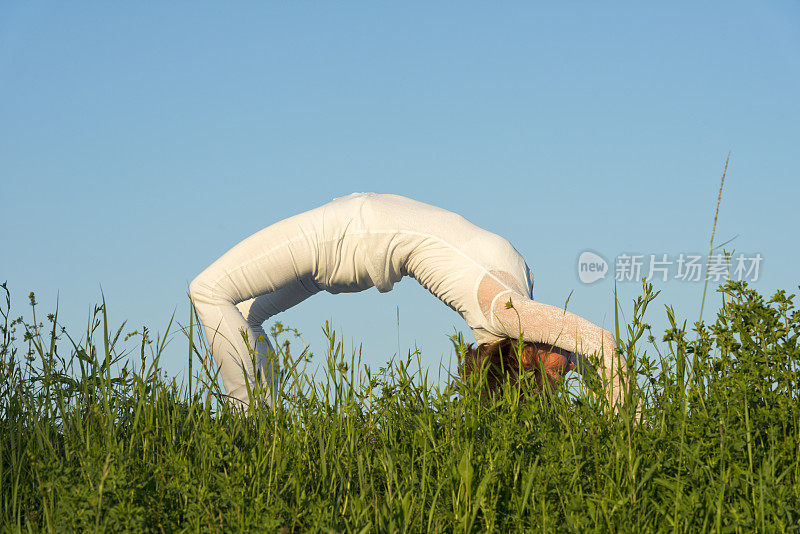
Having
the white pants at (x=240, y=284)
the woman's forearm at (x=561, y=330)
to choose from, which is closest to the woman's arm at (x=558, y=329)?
the woman's forearm at (x=561, y=330)

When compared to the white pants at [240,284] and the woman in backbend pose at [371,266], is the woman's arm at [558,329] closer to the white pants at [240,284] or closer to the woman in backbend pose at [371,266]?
the woman in backbend pose at [371,266]

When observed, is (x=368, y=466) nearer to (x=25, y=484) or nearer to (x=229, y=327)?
(x=25, y=484)

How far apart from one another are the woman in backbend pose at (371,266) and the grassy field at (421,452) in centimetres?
96

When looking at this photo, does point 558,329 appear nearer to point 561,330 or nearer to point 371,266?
point 561,330

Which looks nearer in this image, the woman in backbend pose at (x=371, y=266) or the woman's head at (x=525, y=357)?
the woman's head at (x=525, y=357)

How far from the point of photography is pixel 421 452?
9.59 feet

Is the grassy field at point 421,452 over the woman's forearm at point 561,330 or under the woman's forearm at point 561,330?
under

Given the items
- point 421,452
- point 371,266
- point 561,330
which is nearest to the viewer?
point 421,452

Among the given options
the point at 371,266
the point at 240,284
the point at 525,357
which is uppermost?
the point at 371,266

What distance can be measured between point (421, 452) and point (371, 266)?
190 centimetres

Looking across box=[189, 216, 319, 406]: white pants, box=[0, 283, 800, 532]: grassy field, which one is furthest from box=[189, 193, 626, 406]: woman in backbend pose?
box=[0, 283, 800, 532]: grassy field

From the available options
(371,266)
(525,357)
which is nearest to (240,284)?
(371,266)

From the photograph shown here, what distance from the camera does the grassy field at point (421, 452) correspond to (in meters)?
2.21

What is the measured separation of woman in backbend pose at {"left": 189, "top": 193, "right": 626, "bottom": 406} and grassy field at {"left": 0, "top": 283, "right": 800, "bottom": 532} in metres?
0.96
